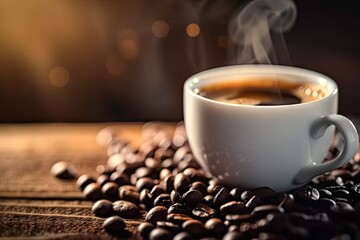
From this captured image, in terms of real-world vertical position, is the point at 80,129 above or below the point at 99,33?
below

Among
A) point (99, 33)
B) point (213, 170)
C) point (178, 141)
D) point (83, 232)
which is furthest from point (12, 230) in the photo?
point (99, 33)

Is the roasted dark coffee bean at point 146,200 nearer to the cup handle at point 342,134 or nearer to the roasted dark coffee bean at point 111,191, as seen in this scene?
the roasted dark coffee bean at point 111,191

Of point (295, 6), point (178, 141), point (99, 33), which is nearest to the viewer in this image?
point (178, 141)

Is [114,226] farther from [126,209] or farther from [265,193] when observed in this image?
[265,193]

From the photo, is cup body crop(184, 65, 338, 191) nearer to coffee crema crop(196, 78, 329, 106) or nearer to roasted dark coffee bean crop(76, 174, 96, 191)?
coffee crema crop(196, 78, 329, 106)

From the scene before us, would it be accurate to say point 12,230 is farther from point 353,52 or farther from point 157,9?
point 353,52

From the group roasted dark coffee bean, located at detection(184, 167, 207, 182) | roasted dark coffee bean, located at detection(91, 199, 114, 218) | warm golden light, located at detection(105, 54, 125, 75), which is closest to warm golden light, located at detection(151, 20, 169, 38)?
warm golden light, located at detection(105, 54, 125, 75)

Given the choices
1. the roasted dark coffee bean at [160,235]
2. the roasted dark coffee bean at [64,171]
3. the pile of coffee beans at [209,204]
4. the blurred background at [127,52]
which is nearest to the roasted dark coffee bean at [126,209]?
the pile of coffee beans at [209,204]

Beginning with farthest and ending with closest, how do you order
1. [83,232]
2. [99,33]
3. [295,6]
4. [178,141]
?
[99,33] → [295,6] → [178,141] → [83,232]

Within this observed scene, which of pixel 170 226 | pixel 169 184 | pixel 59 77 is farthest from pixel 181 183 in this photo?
pixel 59 77
